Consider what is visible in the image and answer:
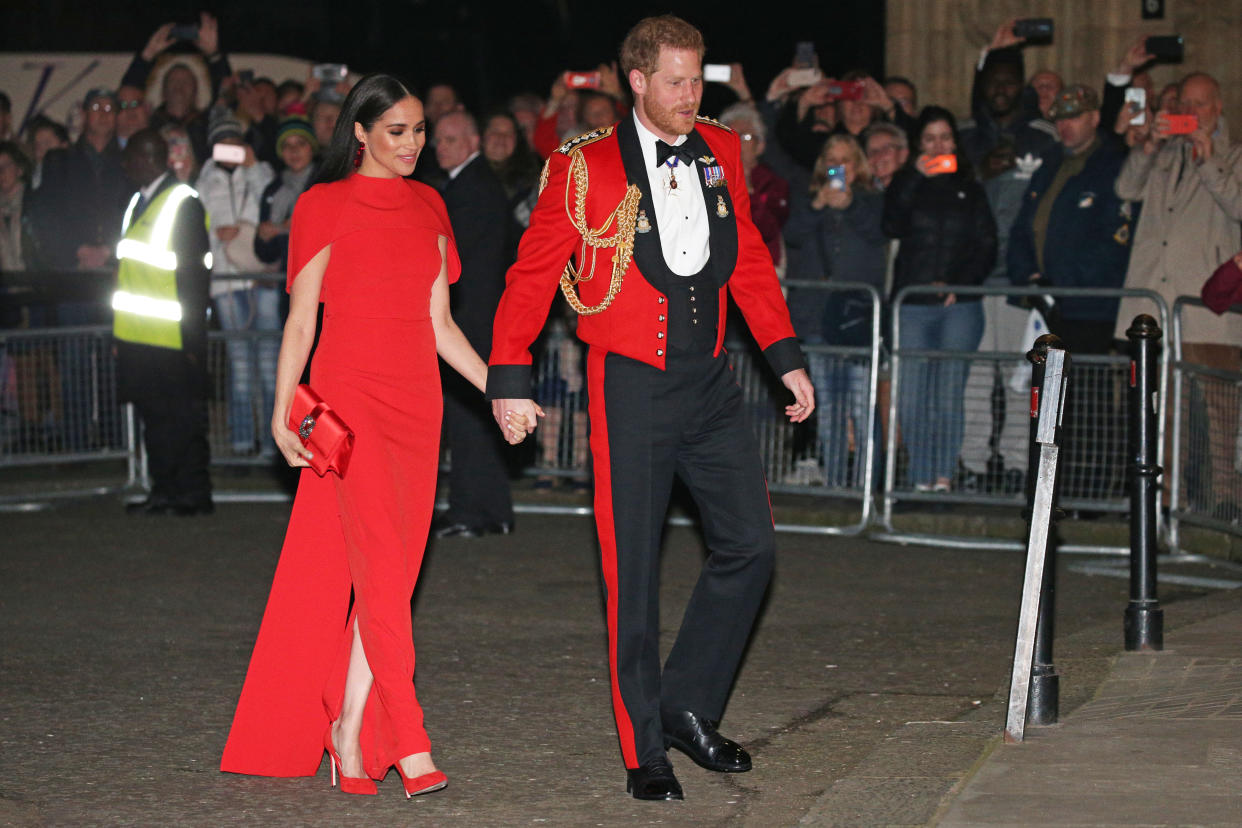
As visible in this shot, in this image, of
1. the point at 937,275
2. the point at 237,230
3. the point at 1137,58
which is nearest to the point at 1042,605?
the point at 937,275

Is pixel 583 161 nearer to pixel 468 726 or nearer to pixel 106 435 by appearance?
pixel 468 726

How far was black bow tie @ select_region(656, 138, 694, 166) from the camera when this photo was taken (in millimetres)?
5336

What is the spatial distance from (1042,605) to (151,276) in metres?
6.08

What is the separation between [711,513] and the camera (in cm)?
546

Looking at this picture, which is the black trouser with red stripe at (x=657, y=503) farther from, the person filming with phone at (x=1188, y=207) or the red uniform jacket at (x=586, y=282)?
the person filming with phone at (x=1188, y=207)

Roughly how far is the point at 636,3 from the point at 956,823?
21985 mm

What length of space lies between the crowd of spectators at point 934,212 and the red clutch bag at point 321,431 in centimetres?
458

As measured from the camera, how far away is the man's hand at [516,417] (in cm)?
525

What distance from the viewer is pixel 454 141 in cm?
978

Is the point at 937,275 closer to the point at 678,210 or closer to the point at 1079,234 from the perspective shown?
the point at 1079,234

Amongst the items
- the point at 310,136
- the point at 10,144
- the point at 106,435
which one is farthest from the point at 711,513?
the point at 10,144

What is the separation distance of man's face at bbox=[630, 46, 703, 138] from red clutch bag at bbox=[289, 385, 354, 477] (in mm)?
1233

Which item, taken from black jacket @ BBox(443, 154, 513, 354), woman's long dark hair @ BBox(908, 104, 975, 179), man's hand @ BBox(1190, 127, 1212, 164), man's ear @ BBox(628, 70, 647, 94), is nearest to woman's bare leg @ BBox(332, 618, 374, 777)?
man's ear @ BBox(628, 70, 647, 94)

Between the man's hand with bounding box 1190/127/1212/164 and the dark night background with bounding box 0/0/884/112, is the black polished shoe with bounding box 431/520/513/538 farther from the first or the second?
the dark night background with bounding box 0/0/884/112
